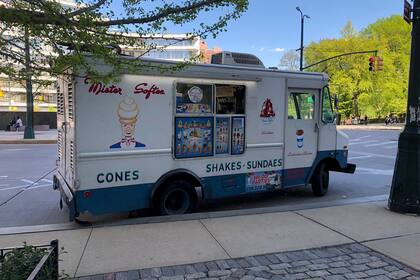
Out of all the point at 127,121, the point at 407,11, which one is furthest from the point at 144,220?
the point at 407,11

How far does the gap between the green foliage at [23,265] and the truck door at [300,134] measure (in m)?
5.45

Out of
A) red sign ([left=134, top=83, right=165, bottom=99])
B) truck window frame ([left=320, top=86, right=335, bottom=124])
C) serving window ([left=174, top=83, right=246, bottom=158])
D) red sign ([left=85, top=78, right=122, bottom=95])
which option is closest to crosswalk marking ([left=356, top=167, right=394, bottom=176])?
truck window frame ([left=320, top=86, right=335, bottom=124])

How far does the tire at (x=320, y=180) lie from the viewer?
8836mm

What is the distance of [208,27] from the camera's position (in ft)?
13.7

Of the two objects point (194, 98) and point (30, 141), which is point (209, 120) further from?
point (30, 141)

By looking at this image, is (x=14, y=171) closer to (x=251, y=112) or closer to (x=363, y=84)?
(x=251, y=112)

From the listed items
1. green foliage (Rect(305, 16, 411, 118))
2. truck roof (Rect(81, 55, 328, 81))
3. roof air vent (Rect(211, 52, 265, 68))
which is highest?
green foliage (Rect(305, 16, 411, 118))

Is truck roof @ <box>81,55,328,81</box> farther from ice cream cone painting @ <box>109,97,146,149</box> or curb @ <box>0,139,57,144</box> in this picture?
curb @ <box>0,139,57,144</box>

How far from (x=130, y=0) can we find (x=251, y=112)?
13.5 feet

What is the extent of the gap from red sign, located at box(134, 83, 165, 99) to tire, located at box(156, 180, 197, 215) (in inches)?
59.5

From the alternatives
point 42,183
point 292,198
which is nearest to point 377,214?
point 292,198

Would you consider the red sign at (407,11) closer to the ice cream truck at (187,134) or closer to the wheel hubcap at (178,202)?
the ice cream truck at (187,134)

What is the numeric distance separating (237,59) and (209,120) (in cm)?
139

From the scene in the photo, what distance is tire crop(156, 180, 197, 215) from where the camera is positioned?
670 centimetres
